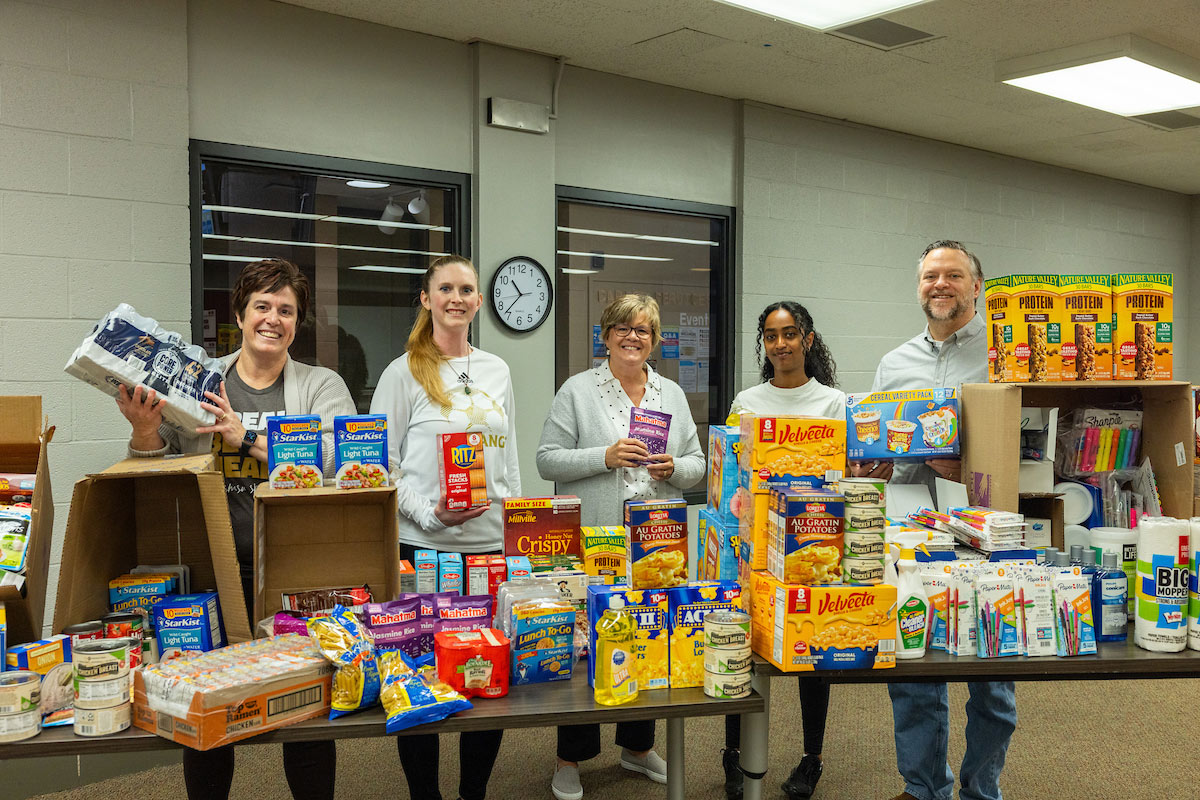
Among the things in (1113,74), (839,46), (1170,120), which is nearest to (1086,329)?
(839,46)

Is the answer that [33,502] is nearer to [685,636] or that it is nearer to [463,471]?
[463,471]

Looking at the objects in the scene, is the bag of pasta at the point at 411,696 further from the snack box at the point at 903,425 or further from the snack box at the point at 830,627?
the snack box at the point at 903,425

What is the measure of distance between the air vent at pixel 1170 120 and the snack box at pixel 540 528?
195 inches

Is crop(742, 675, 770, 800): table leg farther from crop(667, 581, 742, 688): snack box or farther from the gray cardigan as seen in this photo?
the gray cardigan

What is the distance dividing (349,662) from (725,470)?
3.10 feet

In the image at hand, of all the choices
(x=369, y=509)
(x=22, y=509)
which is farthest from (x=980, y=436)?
(x=22, y=509)

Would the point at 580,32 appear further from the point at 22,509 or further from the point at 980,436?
the point at 22,509

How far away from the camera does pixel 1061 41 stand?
4191mm

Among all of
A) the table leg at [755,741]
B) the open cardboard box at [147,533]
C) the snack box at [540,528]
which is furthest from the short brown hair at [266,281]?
the table leg at [755,741]

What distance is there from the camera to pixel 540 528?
220 centimetres

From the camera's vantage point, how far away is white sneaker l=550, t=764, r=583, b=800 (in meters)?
2.99

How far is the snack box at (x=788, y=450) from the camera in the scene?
1885 mm

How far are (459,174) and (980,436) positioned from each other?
9.30ft

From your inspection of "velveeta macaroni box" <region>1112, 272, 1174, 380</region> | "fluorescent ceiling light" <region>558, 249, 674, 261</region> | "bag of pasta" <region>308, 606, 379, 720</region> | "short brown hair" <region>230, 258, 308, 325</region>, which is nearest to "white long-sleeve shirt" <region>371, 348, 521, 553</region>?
"short brown hair" <region>230, 258, 308, 325</region>
